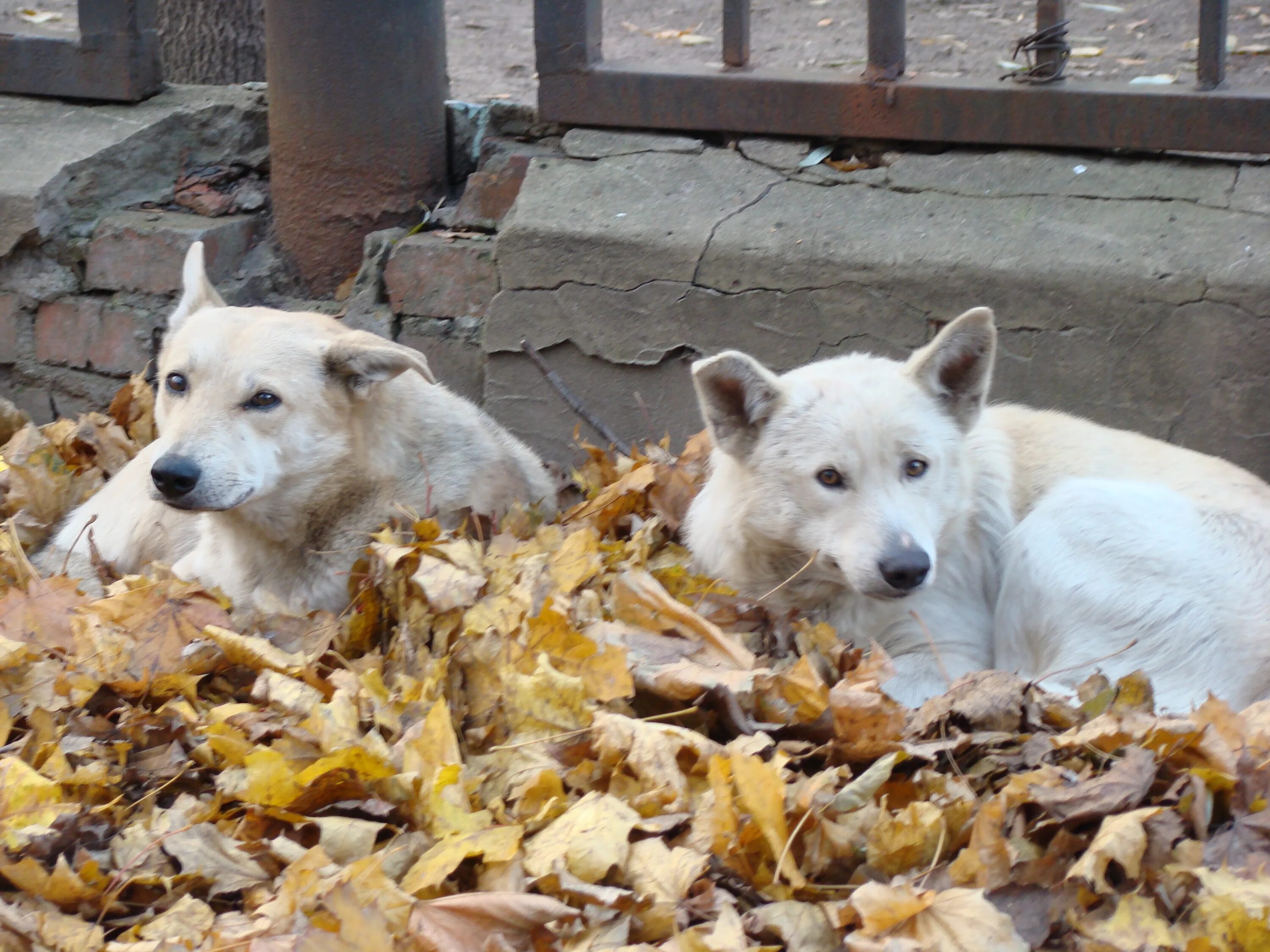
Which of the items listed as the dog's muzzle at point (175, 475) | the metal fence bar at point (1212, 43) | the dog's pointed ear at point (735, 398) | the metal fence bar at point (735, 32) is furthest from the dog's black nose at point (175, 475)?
the metal fence bar at point (1212, 43)

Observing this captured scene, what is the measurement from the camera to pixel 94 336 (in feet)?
18.5

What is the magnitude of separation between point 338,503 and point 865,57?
380 centimetres

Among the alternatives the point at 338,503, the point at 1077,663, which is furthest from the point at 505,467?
→ the point at 1077,663

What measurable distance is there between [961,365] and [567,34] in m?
2.33

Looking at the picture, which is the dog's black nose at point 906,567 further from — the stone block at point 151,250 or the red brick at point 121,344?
the red brick at point 121,344

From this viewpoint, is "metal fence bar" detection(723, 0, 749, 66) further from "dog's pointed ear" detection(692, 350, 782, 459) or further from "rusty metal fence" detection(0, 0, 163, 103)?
"rusty metal fence" detection(0, 0, 163, 103)

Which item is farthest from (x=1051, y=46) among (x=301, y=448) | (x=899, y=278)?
(x=301, y=448)

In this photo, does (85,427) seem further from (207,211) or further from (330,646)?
(330,646)

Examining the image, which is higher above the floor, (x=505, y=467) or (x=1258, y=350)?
(x=1258, y=350)

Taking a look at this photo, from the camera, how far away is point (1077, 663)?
367 centimetres

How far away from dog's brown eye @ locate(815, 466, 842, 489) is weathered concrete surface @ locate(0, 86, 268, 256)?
3491 millimetres

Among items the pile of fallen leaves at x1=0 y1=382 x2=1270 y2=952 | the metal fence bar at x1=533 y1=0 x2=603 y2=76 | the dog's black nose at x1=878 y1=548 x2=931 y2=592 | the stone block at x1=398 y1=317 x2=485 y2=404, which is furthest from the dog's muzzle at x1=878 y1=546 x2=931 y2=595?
the metal fence bar at x1=533 y1=0 x2=603 y2=76

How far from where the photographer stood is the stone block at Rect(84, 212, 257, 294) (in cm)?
550

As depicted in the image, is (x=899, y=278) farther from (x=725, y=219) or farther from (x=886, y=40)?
(x=886, y=40)
